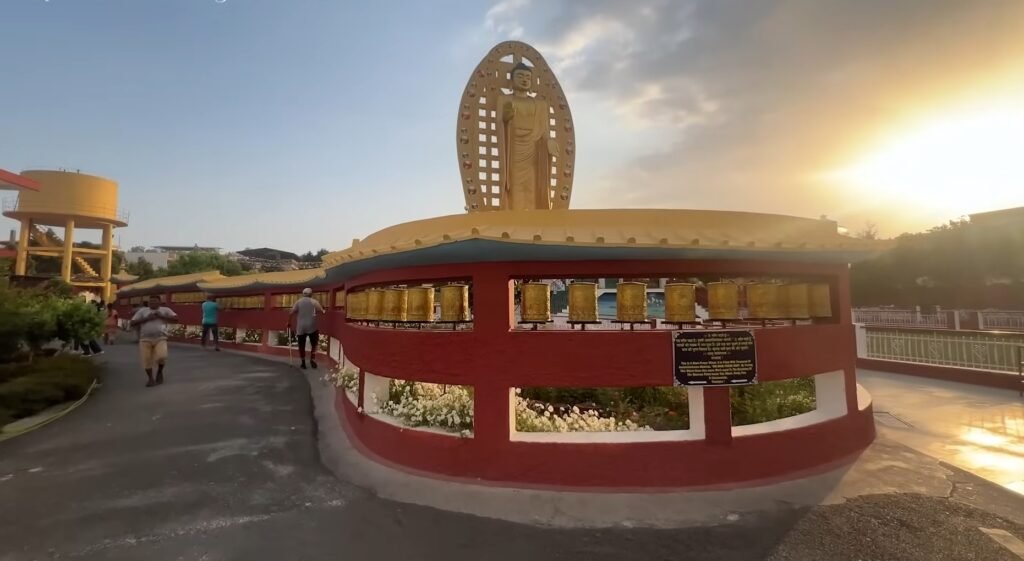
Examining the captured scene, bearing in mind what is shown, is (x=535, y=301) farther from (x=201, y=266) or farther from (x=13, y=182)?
(x=201, y=266)

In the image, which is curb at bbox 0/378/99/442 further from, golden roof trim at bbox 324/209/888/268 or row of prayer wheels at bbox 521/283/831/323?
row of prayer wheels at bbox 521/283/831/323

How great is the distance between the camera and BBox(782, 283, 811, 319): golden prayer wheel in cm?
608

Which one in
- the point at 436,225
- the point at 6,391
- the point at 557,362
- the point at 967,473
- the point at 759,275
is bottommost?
the point at 967,473

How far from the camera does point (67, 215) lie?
118 ft

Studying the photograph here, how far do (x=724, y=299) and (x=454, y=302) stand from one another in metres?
3.42

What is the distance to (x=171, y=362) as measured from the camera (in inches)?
527

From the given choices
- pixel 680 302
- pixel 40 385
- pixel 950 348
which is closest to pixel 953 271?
pixel 950 348

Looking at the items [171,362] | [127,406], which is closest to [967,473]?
[127,406]

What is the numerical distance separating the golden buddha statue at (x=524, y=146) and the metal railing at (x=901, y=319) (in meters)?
15.3

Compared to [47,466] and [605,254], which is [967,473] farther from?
[47,466]

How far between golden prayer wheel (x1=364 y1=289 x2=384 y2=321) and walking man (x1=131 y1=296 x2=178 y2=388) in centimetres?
585

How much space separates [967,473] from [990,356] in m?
8.13

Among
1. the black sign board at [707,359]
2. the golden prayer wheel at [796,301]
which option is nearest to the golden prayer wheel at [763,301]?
the golden prayer wheel at [796,301]

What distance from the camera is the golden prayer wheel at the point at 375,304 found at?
6875 mm
